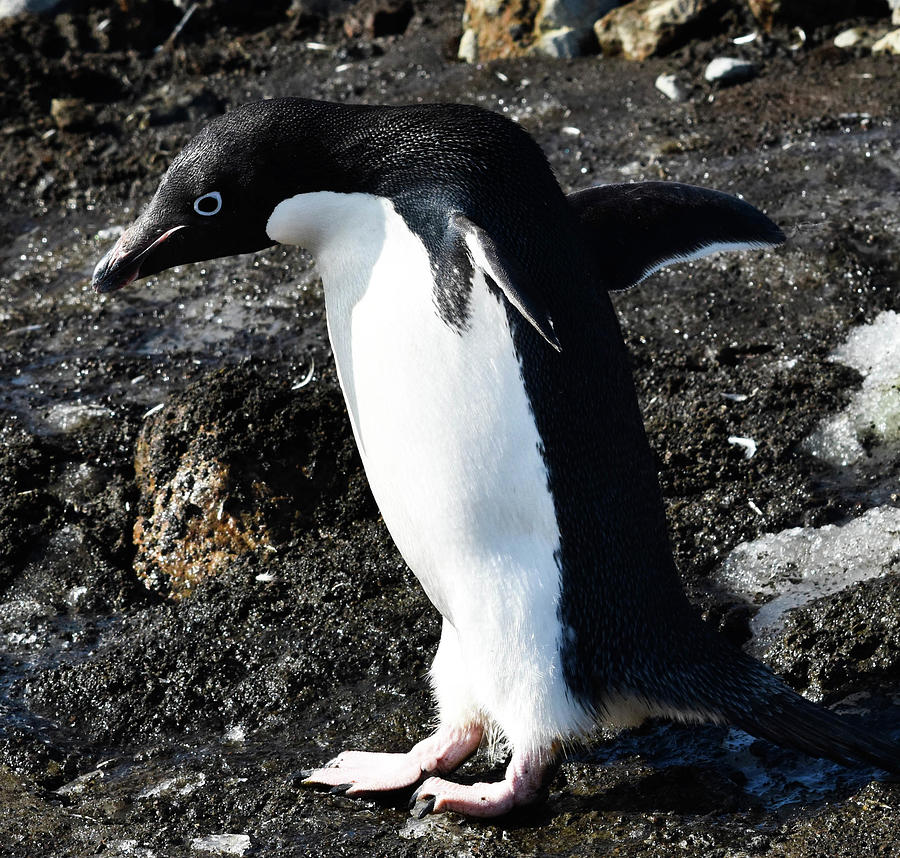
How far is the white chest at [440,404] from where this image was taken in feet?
7.96

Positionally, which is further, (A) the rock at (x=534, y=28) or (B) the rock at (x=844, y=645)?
(A) the rock at (x=534, y=28)

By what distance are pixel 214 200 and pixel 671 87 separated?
3.66m

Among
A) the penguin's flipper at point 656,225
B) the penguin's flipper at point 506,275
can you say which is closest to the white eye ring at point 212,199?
the penguin's flipper at point 506,275

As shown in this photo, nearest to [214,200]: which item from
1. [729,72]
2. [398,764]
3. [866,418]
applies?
[398,764]

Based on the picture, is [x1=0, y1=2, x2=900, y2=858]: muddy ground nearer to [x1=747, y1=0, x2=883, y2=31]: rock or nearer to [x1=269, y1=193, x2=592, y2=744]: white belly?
[x1=747, y1=0, x2=883, y2=31]: rock

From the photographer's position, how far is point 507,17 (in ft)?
20.8

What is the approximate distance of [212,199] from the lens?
101 inches

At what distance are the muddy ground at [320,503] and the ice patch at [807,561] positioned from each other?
0.06 meters

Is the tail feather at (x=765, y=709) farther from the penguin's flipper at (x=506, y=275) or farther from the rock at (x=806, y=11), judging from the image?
the rock at (x=806, y=11)

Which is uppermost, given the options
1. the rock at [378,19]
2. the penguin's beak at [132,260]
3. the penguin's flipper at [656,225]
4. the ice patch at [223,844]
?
the penguin's beak at [132,260]

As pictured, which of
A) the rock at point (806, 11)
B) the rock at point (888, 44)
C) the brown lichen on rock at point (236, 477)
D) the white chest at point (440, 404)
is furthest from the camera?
the rock at point (806, 11)

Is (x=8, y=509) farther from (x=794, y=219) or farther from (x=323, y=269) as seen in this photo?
(x=794, y=219)

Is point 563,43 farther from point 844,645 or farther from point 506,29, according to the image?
point 844,645

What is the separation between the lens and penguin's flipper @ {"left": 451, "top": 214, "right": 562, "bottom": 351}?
2.21 meters
